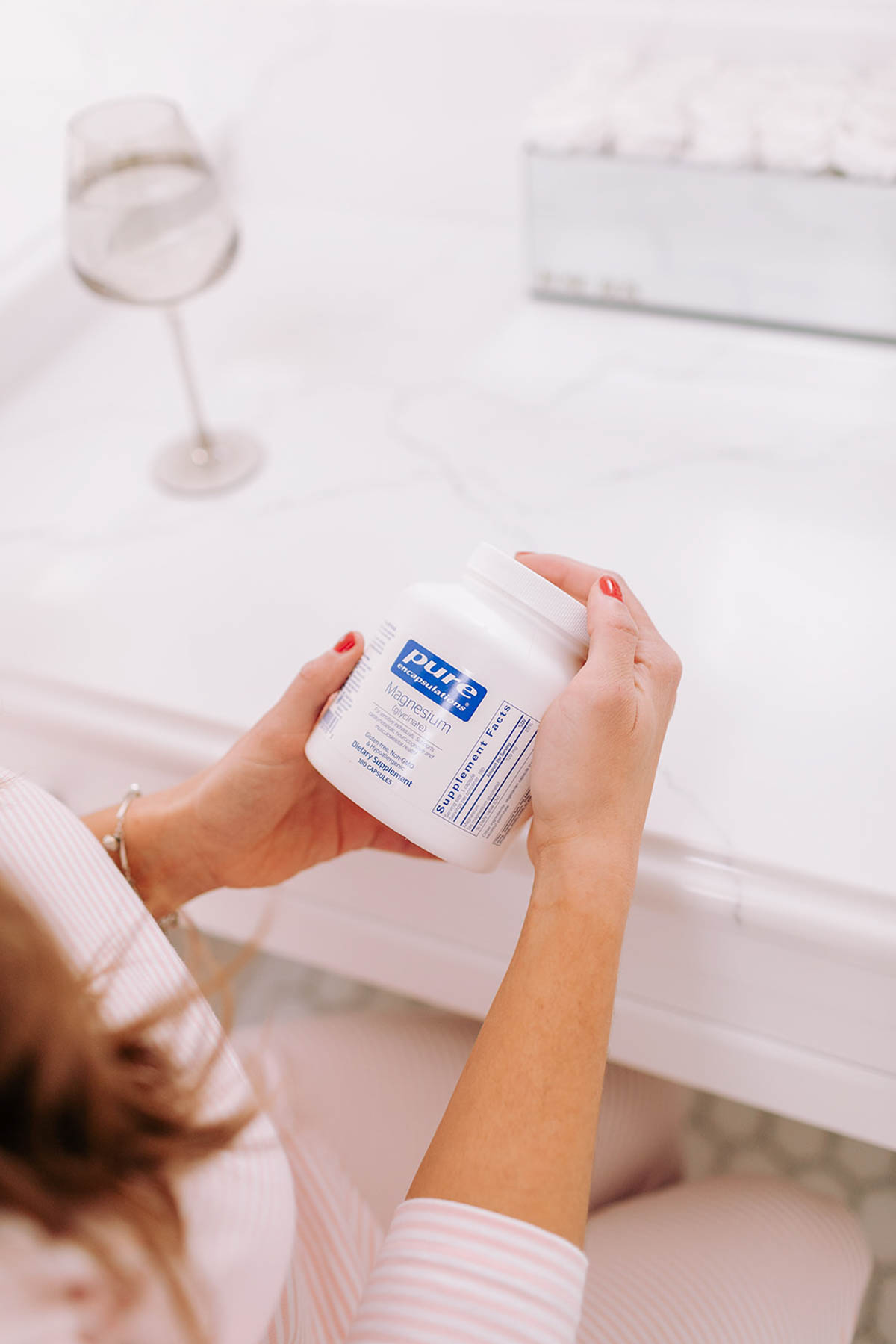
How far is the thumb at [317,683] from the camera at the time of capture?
1.60 ft

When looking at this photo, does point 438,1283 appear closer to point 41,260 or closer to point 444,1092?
point 444,1092

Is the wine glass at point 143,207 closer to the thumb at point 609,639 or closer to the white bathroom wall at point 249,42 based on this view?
the white bathroom wall at point 249,42

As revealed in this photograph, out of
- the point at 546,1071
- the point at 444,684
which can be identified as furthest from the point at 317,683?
the point at 546,1071

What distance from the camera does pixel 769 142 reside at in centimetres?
66

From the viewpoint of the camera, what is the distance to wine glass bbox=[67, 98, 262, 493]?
643 millimetres

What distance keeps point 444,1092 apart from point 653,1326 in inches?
7.4

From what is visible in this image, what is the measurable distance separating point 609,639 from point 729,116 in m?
0.44

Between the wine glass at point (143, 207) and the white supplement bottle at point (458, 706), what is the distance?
1.15ft

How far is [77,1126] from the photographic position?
304 millimetres

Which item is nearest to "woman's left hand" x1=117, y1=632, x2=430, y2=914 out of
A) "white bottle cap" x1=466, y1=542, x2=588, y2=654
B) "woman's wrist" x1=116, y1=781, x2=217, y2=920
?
"woman's wrist" x1=116, y1=781, x2=217, y2=920

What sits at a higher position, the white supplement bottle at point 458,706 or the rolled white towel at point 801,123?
the rolled white towel at point 801,123

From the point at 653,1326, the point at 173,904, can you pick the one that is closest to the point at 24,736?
the point at 173,904

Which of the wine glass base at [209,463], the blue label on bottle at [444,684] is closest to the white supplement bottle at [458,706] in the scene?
the blue label on bottle at [444,684]

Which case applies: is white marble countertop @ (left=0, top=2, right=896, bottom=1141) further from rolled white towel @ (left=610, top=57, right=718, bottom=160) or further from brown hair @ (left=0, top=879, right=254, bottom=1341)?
brown hair @ (left=0, top=879, right=254, bottom=1341)
